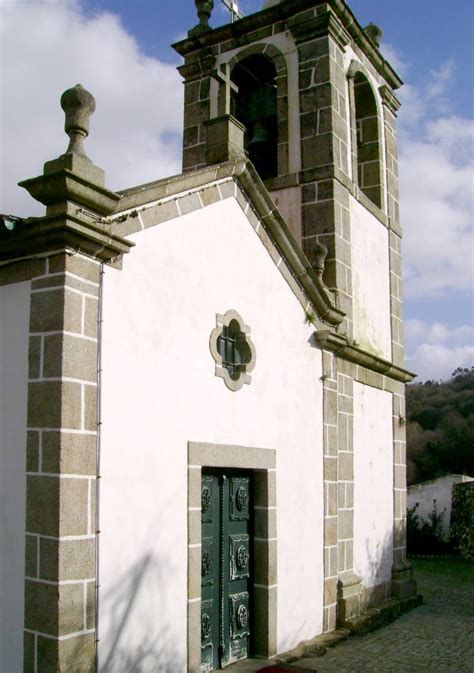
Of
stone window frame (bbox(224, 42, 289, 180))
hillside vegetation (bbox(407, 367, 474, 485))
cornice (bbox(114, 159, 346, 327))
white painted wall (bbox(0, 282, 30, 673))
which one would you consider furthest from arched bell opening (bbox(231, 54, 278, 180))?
hillside vegetation (bbox(407, 367, 474, 485))

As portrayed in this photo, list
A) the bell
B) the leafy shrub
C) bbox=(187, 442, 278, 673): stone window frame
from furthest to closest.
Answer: the leafy shrub, the bell, bbox=(187, 442, 278, 673): stone window frame

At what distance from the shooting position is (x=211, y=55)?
11.0m

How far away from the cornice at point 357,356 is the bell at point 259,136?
3200 mm

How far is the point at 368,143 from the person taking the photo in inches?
451

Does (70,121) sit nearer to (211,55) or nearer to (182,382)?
(182,382)

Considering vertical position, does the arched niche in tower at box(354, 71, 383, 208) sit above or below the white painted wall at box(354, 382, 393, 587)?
above

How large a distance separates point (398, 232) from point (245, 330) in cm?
545

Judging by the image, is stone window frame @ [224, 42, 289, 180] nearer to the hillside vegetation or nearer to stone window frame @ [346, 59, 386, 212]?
stone window frame @ [346, 59, 386, 212]

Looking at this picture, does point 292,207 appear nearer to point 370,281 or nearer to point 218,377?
point 370,281

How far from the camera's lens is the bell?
10398 mm

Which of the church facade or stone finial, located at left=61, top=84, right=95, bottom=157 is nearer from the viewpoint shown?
the church facade

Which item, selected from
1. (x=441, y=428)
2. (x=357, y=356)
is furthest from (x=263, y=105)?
(x=441, y=428)

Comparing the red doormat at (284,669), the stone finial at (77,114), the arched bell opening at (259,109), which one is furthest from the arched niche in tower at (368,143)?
the red doormat at (284,669)

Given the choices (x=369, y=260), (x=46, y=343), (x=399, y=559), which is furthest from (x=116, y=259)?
(x=399, y=559)
